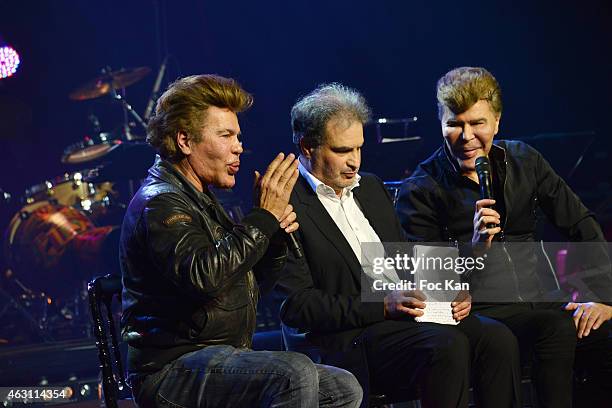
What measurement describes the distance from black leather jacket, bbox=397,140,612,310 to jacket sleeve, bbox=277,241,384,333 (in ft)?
1.96

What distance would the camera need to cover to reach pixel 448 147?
11.1 feet

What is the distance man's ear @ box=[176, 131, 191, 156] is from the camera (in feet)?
8.32

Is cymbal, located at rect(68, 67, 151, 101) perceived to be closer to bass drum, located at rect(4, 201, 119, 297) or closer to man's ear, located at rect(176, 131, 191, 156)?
bass drum, located at rect(4, 201, 119, 297)

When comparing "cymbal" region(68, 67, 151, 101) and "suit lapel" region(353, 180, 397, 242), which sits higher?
"cymbal" region(68, 67, 151, 101)

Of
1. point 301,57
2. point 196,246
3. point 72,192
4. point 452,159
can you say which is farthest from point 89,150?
point 196,246

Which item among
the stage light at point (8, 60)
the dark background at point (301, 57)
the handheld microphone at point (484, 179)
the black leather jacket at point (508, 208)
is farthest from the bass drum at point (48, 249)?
the handheld microphone at point (484, 179)

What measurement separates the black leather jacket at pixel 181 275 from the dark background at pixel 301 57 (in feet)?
12.6

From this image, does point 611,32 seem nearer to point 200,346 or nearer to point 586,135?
point 586,135

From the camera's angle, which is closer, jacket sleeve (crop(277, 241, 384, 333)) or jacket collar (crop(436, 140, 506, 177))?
jacket sleeve (crop(277, 241, 384, 333))

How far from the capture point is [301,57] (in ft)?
23.5

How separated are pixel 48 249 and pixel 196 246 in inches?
182

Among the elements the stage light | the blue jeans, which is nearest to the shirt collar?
the blue jeans

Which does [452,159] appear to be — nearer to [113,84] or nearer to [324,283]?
[324,283]

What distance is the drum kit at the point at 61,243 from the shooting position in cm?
626
